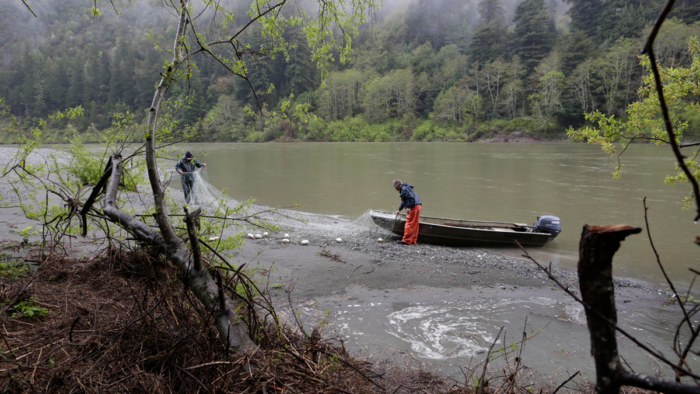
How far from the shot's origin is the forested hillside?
182 feet

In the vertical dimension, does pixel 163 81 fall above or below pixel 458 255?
above

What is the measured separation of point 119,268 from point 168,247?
1.89 meters

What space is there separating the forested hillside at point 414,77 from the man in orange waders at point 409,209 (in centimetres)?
3168

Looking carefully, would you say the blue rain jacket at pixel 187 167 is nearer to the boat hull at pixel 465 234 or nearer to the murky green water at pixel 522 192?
the murky green water at pixel 522 192

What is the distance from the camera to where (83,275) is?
14.2 ft

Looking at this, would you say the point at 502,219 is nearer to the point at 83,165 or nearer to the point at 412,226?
the point at 412,226

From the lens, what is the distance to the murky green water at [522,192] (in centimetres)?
1098

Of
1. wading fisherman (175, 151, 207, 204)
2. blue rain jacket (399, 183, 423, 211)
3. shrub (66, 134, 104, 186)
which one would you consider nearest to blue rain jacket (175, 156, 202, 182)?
wading fisherman (175, 151, 207, 204)

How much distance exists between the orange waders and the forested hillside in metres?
31.8

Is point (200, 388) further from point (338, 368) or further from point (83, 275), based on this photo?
point (83, 275)

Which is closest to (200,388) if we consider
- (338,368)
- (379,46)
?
(338,368)

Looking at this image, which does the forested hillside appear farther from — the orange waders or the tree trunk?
the tree trunk

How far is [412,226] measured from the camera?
34.7 ft

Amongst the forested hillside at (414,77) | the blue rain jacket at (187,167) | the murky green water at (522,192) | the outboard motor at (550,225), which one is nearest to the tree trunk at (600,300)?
the murky green water at (522,192)
